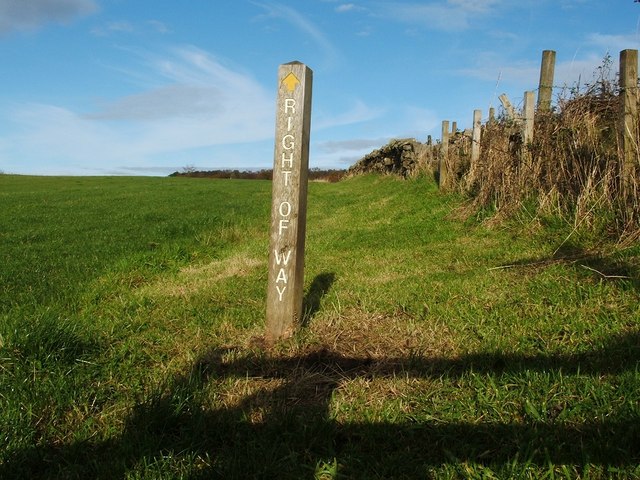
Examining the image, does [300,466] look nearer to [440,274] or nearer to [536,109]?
[440,274]

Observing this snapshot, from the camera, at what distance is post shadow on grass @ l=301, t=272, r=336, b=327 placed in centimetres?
444

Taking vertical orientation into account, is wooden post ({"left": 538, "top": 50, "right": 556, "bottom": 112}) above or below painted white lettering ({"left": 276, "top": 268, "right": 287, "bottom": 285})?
above

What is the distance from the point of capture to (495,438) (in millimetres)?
2590

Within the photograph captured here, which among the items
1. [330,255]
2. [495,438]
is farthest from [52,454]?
[330,255]

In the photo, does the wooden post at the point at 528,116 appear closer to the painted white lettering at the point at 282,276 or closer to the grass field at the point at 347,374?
the grass field at the point at 347,374

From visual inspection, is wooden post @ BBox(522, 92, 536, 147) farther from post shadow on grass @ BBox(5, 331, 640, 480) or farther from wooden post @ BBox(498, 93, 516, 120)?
post shadow on grass @ BBox(5, 331, 640, 480)

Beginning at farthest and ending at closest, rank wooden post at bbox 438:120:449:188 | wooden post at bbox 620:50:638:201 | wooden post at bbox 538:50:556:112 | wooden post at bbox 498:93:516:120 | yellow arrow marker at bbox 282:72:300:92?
wooden post at bbox 438:120:449:188 < wooden post at bbox 498:93:516:120 < wooden post at bbox 538:50:556:112 < wooden post at bbox 620:50:638:201 < yellow arrow marker at bbox 282:72:300:92

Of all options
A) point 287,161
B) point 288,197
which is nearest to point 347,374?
point 288,197

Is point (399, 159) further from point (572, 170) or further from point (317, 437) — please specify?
point (317, 437)

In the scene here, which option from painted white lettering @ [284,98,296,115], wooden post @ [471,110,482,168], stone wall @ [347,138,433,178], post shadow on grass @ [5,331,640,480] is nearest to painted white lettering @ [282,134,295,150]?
painted white lettering @ [284,98,296,115]

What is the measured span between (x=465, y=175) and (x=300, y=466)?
32.5ft

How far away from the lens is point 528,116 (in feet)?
28.8

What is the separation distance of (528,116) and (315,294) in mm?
5773

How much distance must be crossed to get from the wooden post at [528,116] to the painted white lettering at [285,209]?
6.20 metres
